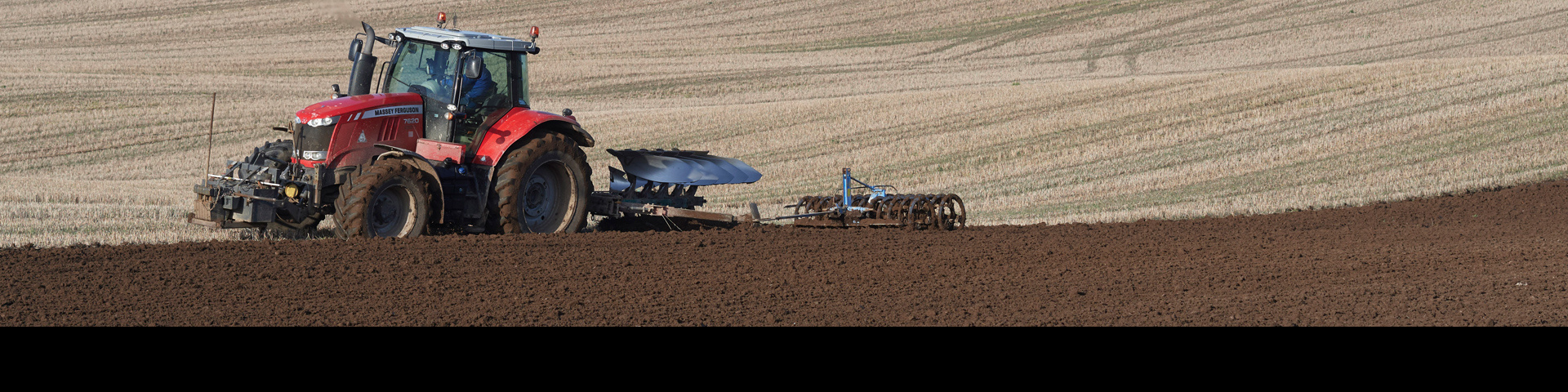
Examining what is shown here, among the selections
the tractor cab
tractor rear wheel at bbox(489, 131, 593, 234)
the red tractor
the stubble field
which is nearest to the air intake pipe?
the red tractor

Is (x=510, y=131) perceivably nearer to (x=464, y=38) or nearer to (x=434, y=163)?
(x=434, y=163)

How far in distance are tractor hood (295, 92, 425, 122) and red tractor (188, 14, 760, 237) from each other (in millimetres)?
11

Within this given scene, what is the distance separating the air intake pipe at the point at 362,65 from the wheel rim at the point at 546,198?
155 centimetres

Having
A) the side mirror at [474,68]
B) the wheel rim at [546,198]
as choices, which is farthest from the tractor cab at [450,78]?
the wheel rim at [546,198]

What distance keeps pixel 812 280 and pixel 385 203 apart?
3594 mm

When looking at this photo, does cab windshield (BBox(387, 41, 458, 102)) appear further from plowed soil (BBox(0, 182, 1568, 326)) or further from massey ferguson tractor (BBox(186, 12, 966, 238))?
plowed soil (BBox(0, 182, 1568, 326))

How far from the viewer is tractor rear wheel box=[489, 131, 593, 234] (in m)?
10.5

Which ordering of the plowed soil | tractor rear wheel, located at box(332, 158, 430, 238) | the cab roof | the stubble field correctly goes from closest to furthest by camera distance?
the plowed soil → tractor rear wheel, located at box(332, 158, 430, 238) → the cab roof → the stubble field

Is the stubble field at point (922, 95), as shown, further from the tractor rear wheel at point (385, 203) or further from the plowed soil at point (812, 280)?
the plowed soil at point (812, 280)
